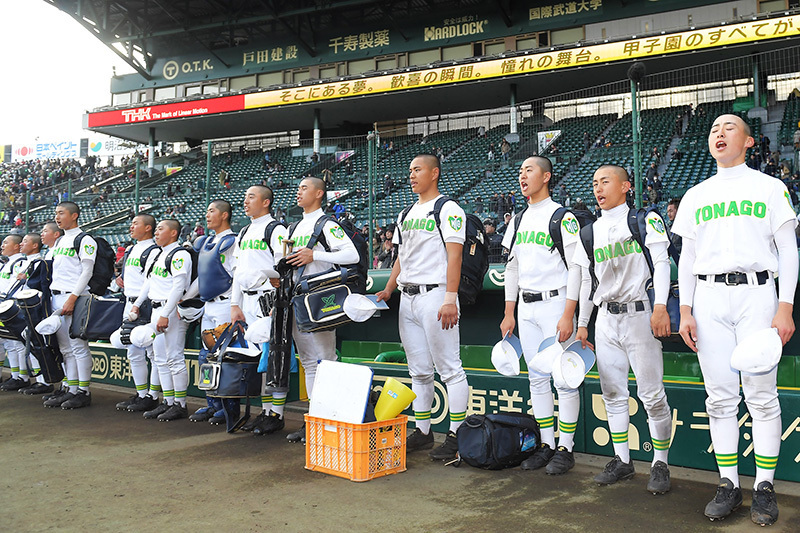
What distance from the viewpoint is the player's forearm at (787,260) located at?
3.03 m

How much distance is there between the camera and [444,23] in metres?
25.6

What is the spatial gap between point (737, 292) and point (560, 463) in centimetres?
154

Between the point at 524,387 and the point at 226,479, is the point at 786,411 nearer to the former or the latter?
the point at 524,387

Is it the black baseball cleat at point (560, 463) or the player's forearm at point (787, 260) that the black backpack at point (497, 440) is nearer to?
the black baseball cleat at point (560, 463)

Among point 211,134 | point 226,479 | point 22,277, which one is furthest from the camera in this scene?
point 211,134

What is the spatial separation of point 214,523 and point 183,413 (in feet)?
10.5

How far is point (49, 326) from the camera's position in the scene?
645 centimetres

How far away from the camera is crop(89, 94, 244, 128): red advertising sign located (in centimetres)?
2634

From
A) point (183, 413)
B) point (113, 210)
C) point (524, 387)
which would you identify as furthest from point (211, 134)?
point (524, 387)

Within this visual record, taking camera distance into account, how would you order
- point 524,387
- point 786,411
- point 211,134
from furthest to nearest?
point 211,134, point 524,387, point 786,411

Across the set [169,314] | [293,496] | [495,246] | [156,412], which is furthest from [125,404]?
[495,246]

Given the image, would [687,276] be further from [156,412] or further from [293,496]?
[156,412]

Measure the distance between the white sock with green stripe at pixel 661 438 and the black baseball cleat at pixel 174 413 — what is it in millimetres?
4258

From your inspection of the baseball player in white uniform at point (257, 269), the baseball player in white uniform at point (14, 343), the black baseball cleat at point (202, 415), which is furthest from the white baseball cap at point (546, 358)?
the baseball player in white uniform at point (14, 343)
